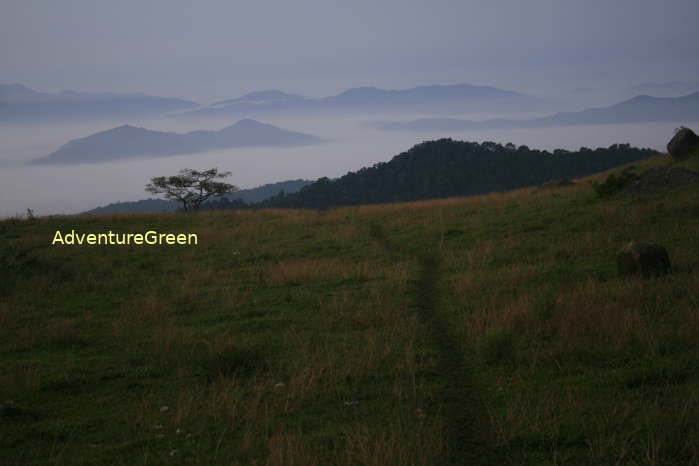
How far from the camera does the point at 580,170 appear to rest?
77.9 m

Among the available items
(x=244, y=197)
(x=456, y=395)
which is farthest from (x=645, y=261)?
(x=244, y=197)

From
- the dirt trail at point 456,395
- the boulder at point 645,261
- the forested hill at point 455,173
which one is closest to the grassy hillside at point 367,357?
the dirt trail at point 456,395

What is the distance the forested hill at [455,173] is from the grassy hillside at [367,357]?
206ft

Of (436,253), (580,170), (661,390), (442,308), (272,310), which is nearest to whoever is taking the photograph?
(661,390)

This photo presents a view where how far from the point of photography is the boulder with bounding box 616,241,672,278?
35.4ft

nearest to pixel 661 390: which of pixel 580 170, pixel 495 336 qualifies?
pixel 495 336

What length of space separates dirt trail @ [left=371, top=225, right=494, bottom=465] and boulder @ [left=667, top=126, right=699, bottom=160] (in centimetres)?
1882

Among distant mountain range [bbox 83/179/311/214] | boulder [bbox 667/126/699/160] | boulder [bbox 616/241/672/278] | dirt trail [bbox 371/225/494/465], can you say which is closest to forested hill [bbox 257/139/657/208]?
distant mountain range [bbox 83/179/311/214]

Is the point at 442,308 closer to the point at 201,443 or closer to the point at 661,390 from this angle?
the point at 661,390

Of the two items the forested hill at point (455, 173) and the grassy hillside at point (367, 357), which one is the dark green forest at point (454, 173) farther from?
the grassy hillside at point (367, 357)

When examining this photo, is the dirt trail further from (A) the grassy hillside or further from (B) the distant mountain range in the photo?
(B) the distant mountain range

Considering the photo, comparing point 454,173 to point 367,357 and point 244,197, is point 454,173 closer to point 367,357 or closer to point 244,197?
point 244,197

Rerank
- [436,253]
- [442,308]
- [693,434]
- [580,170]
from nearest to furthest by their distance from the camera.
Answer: [693,434] → [442,308] → [436,253] → [580,170]

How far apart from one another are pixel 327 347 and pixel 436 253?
7.84 m
